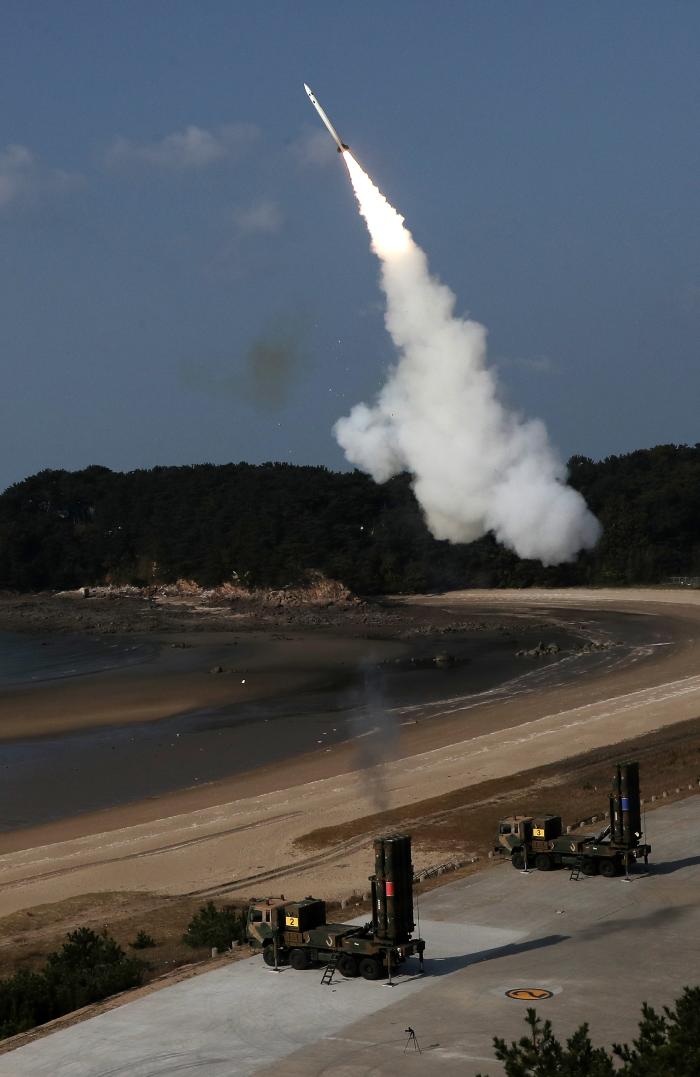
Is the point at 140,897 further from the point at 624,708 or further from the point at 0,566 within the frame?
the point at 0,566

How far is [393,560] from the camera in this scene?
369 ft

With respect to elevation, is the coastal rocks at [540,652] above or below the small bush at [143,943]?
above

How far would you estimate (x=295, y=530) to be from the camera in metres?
119

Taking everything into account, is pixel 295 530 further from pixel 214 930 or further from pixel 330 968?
pixel 330 968

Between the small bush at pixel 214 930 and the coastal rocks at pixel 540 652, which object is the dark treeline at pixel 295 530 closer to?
the coastal rocks at pixel 540 652

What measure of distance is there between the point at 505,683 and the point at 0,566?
8793cm

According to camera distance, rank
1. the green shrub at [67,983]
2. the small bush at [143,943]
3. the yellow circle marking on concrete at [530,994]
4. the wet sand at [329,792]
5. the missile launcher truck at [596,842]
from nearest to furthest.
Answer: the yellow circle marking on concrete at [530,994] → the green shrub at [67,983] → the small bush at [143,943] → the missile launcher truck at [596,842] → the wet sand at [329,792]

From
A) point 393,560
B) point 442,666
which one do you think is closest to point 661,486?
point 393,560

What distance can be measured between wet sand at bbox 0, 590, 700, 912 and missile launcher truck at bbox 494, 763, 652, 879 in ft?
11.4

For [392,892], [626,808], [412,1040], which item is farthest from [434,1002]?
[626,808]

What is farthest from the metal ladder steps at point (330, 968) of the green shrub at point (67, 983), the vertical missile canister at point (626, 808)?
the vertical missile canister at point (626, 808)

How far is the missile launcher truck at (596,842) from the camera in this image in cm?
2419

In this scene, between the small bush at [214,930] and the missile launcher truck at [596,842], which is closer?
the small bush at [214,930]

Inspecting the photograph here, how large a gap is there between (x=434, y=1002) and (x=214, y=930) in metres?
5.15
